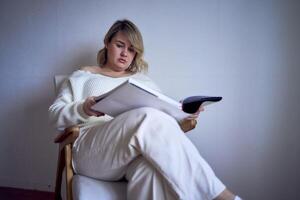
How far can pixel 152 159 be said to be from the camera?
778 millimetres

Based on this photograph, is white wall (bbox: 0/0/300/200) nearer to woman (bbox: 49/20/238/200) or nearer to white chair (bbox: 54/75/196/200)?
woman (bbox: 49/20/238/200)

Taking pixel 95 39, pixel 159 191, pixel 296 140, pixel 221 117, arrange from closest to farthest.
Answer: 1. pixel 159 191
2. pixel 296 140
3. pixel 221 117
4. pixel 95 39

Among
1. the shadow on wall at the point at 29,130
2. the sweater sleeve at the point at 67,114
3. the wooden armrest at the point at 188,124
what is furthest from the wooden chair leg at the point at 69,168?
the shadow on wall at the point at 29,130

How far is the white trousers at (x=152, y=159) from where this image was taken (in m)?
0.77

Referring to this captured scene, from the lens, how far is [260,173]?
1.32m

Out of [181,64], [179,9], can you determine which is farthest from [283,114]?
[179,9]

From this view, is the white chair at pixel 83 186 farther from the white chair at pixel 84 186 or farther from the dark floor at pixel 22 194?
→ the dark floor at pixel 22 194

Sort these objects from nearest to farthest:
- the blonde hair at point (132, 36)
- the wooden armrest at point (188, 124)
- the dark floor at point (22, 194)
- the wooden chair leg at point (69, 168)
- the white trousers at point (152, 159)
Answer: the white trousers at point (152, 159)
the wooden chair leg at point (69, 168)
the wooden armrest at point (188, 124)
the blonde hair at point (132, 36)
the dark floor at point (22, 194)

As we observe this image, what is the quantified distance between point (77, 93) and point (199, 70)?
2.08ft

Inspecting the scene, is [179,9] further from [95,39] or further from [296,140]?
[296,140]

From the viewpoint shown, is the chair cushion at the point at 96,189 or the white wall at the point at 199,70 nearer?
the chair cushion at the point at 96,189

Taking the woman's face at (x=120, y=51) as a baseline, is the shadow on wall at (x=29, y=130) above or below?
below

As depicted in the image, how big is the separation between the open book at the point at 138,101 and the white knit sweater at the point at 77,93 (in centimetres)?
17

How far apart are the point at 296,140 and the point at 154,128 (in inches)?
32.6
